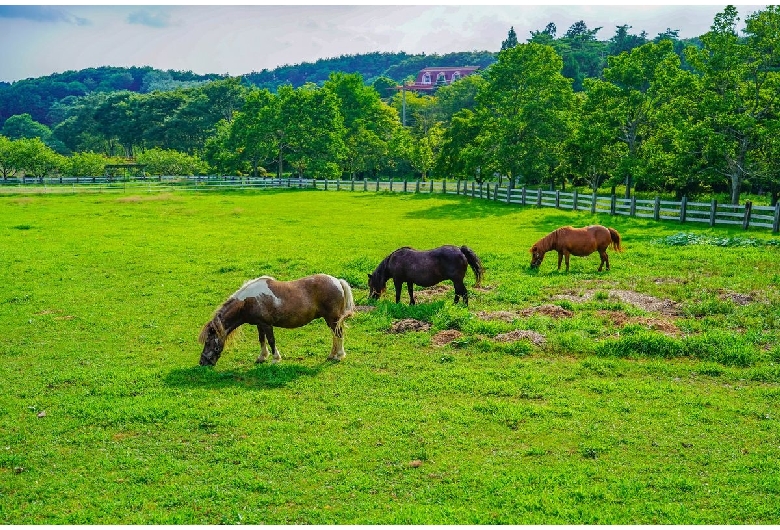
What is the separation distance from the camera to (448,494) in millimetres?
6320

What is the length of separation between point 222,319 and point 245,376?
3.54 feet

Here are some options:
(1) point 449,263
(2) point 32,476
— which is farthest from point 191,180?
(2) point 32,476

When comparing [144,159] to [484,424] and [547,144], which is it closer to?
[547,144]

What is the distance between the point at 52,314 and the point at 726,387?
1422 cm

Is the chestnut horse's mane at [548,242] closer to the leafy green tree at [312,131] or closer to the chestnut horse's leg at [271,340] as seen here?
the chestnut horse's leg at [271,340]

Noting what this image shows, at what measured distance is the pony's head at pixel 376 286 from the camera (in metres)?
13.9

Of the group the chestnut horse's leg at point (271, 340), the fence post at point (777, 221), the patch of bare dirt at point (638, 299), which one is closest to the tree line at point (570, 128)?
the fence post at point (777, 221)

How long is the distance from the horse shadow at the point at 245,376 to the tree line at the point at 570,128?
24887 millimetres

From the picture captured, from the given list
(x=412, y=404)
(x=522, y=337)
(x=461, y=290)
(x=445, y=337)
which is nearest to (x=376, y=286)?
(x=461, y=290)

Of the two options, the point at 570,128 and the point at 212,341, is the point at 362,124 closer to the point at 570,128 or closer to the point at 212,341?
the point at 570,128

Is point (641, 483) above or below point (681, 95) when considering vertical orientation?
below

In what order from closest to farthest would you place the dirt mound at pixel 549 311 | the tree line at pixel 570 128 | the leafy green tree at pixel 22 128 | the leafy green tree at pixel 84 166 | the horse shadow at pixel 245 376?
1. the horse shadow at pixel 245 376
2. the dirt mound at pixel 549 311
3. the tree line at pixel 570 128
4. the leafy green tree at pixel 84 166
5. the leafy green tree at pixel 22 128

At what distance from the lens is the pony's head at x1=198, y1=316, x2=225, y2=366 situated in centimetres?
1011

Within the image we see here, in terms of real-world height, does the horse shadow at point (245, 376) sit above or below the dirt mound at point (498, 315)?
below
